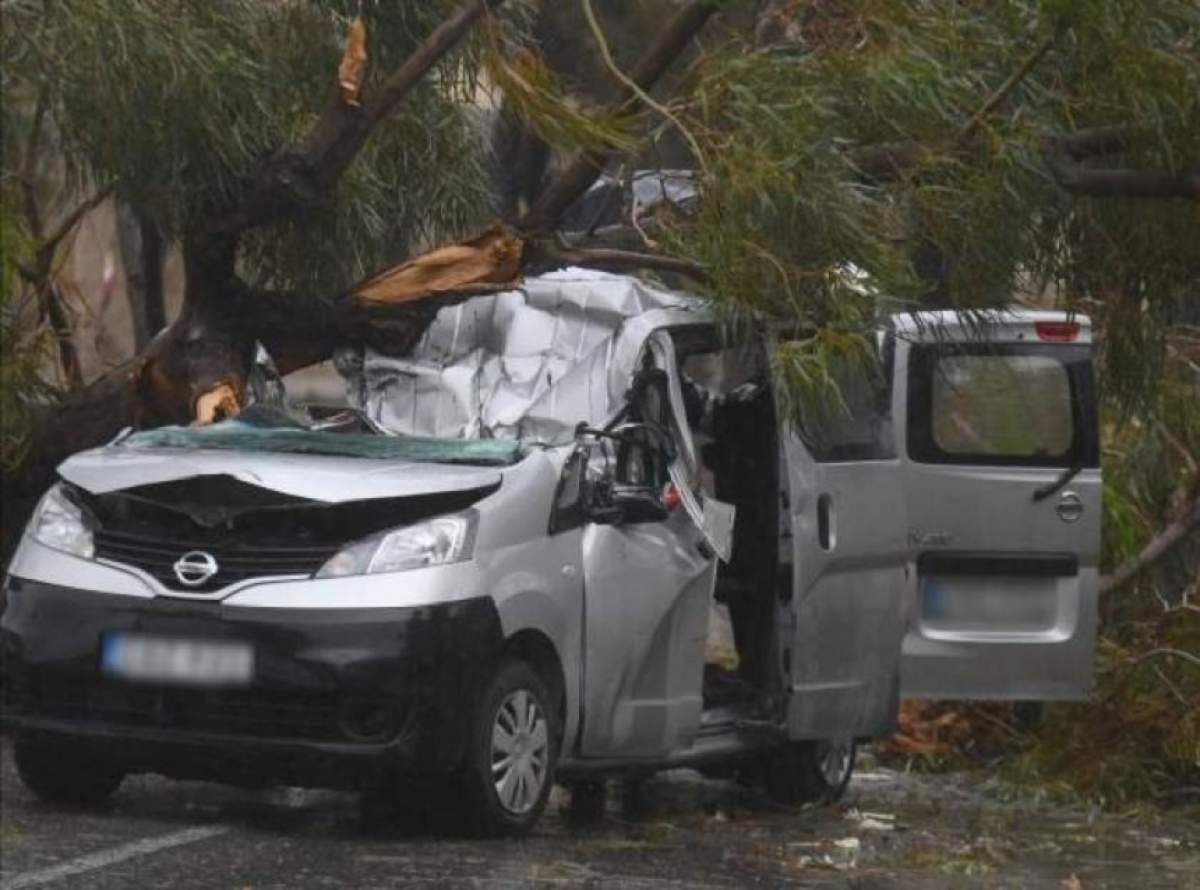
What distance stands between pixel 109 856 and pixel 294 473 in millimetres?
1344

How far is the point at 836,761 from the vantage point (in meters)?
11.3

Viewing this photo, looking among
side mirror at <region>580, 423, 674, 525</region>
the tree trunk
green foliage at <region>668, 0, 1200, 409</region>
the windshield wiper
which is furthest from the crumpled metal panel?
the windshield wiper

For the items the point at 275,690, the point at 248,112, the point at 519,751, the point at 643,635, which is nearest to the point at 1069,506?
the point at 643,635

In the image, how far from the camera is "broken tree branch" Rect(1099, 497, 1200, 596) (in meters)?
12.9

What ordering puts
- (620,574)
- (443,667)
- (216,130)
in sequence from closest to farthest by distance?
(443,667) → (620,574) → (216,130)

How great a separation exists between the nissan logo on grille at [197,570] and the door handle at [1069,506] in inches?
152

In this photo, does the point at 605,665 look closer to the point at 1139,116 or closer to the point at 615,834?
the point at 615,834

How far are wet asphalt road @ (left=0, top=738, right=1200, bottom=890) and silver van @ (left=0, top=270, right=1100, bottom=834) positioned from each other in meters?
0.23

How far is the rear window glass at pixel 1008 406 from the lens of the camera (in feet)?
35.7

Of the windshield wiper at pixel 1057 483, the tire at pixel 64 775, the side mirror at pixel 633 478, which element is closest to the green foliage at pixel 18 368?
the tire at pixel 64 775

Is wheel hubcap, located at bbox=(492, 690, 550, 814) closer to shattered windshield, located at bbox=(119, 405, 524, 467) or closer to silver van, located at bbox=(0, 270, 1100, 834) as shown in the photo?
silver van, located at bbox=(0, 270, 1100, 834)

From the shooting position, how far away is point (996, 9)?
939cm

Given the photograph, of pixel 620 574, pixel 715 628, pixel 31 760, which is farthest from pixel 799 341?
pixel 715 628

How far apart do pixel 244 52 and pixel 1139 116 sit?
3.42 metres
